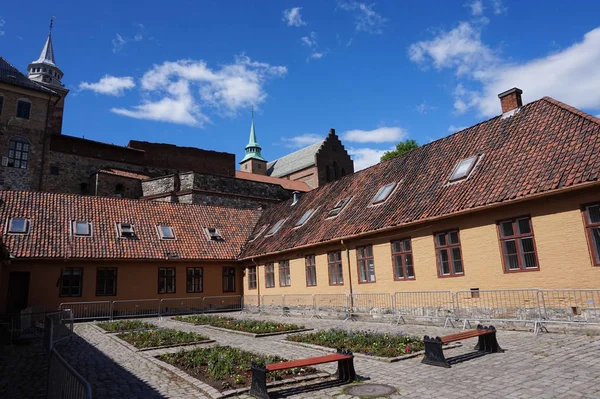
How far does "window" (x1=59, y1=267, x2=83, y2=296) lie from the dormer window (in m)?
7.67

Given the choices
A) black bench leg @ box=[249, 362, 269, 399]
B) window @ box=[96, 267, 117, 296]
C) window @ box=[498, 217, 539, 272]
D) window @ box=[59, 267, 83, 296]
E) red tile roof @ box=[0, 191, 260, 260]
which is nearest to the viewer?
black bench leg @ box=[249, 362, 269, 399]

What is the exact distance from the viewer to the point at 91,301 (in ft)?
69.5

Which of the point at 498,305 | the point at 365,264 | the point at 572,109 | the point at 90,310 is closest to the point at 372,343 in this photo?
the point at 498,305

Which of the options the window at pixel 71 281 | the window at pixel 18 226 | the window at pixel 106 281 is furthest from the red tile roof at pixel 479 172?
the window at pixel 18 226

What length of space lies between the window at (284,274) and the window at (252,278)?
3.29m

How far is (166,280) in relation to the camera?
23.6m

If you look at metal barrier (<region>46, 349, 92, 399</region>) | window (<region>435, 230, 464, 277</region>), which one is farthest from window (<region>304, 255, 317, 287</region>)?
metal barrier (<region>46, 349, 92, 399</region>)

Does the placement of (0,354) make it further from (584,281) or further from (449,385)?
(584,281)

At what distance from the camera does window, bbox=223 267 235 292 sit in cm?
2572

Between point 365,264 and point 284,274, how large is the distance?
6.41 m

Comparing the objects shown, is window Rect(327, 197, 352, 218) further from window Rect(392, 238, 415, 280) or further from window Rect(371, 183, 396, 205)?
window Rect(392, 238, 415, 280)

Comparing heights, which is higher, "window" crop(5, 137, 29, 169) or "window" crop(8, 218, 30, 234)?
"window" crop(5, 137, 29, 169)

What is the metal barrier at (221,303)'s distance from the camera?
24.3 meters

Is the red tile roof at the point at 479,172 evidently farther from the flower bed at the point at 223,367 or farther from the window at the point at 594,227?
the flower bed at the point at 223,367
